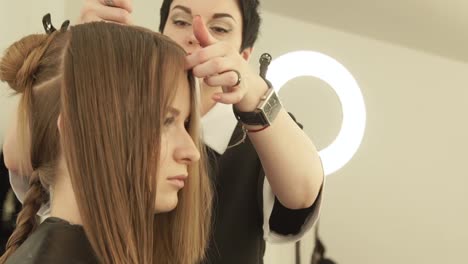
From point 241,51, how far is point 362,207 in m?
1.16

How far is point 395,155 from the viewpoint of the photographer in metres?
2.23

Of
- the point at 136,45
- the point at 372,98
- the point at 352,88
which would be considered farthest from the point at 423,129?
the point at 136,45

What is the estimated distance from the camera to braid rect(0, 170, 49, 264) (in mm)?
900

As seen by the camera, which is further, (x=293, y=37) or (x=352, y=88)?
(x=293, y=37)

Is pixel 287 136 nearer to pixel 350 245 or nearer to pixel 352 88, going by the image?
pixel 352 88

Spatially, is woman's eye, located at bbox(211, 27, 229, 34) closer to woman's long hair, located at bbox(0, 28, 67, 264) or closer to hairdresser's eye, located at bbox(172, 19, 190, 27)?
hairdresser's eye, located at bbox(172, 19, 190, 27)

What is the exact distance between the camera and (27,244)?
829 mm

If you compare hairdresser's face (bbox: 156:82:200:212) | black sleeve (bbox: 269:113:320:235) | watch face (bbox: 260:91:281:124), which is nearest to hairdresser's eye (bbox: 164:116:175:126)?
hairdresser's face (bbox: 156:82:200:212)

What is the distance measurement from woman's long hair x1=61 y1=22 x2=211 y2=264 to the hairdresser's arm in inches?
2.3

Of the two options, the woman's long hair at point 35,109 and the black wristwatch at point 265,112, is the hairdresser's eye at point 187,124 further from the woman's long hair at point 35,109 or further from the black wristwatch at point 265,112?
→ the woman's long hair at point 35,109

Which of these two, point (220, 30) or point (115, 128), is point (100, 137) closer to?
point (115, 128)

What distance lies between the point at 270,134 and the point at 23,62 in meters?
0.36

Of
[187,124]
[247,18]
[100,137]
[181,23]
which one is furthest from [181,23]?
[100,137]

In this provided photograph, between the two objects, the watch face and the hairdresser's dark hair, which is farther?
the hairdresser's dark hair
